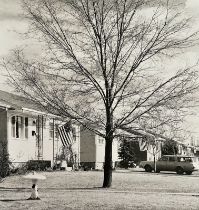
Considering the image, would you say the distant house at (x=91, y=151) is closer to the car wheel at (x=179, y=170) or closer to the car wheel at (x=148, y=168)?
the car wheel at (x=148, y=168)

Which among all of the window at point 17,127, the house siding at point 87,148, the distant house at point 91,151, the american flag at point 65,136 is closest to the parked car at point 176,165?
the distant house at point 91,151

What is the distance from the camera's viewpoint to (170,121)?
62.7 feet

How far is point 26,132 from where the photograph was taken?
2952 centimetres

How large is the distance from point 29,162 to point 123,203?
1574 cm

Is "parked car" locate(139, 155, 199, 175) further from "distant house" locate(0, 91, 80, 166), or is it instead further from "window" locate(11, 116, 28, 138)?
"window" locate(11, 116, 28, 138)

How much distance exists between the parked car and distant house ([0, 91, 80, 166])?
872 centimetres

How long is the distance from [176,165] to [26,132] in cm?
1358

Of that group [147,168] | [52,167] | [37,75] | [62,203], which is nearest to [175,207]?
[62,203]

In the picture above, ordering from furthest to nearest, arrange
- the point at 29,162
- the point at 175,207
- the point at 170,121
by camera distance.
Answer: the point at 29,162 → the point at 170,121 → the point at 175,207

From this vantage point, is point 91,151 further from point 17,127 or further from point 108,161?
point 108,161

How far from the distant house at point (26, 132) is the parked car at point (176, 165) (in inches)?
343

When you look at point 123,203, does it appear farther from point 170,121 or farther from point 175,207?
point 170,121

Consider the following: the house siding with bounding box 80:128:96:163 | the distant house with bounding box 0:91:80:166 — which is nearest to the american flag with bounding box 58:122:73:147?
the distant house with bounding box 0:91:80:166

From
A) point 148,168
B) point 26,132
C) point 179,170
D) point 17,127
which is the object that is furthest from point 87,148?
point 17,127
